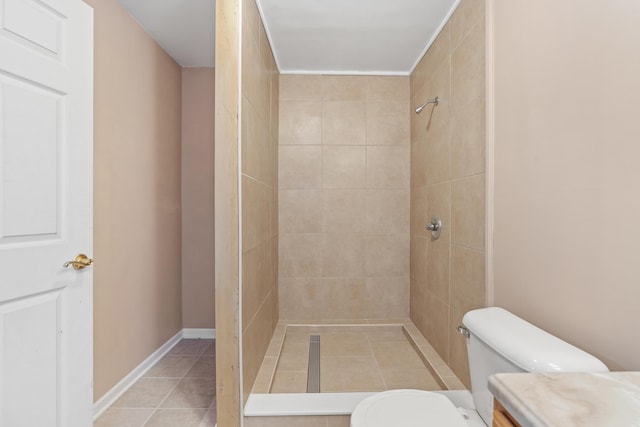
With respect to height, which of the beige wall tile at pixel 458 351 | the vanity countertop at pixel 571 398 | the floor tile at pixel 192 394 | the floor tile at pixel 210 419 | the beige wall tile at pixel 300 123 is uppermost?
the beige wall tile at pixel 300 123

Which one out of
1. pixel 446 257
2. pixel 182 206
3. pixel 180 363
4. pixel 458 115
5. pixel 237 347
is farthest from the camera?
pixel 182 206

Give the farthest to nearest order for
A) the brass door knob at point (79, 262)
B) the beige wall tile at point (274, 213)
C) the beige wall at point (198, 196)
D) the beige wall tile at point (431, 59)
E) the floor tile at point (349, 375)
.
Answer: the beige wall at point (198, 196), the beige wall tile at point (274, 213), the beige wall tile at point (431, 59), the floor tile at point (349, 375), the brass door knob at point (79, 262)

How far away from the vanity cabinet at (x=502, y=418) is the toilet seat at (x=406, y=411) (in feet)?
1.57

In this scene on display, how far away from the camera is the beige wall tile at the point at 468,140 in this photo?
155 centimetres

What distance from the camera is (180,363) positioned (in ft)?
7.36

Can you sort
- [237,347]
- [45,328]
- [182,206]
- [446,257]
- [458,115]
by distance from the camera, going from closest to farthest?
[45,328] → [237,347] → [458,115] → [446,257] → [182,206]

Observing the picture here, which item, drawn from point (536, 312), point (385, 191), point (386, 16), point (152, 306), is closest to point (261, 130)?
point (386, 16)

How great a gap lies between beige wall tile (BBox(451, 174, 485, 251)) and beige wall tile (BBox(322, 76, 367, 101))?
1.30 m

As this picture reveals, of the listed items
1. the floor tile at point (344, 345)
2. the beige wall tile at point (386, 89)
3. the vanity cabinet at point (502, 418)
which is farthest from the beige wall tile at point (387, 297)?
the vanity cabinet at point (502, 418)

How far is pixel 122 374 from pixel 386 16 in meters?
2.71

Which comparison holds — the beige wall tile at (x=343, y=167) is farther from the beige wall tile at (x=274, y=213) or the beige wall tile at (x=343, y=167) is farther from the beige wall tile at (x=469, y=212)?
the beige wall tile at (x=469, y=212)

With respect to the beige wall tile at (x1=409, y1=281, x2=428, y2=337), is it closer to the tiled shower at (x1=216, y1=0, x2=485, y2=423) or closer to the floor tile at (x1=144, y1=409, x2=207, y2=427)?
the tiled shower at (x1=216, y1=0, x2=485, y2=423)

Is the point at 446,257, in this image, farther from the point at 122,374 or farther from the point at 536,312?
the point at 122,374

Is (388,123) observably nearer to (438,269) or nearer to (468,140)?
(468,140)
